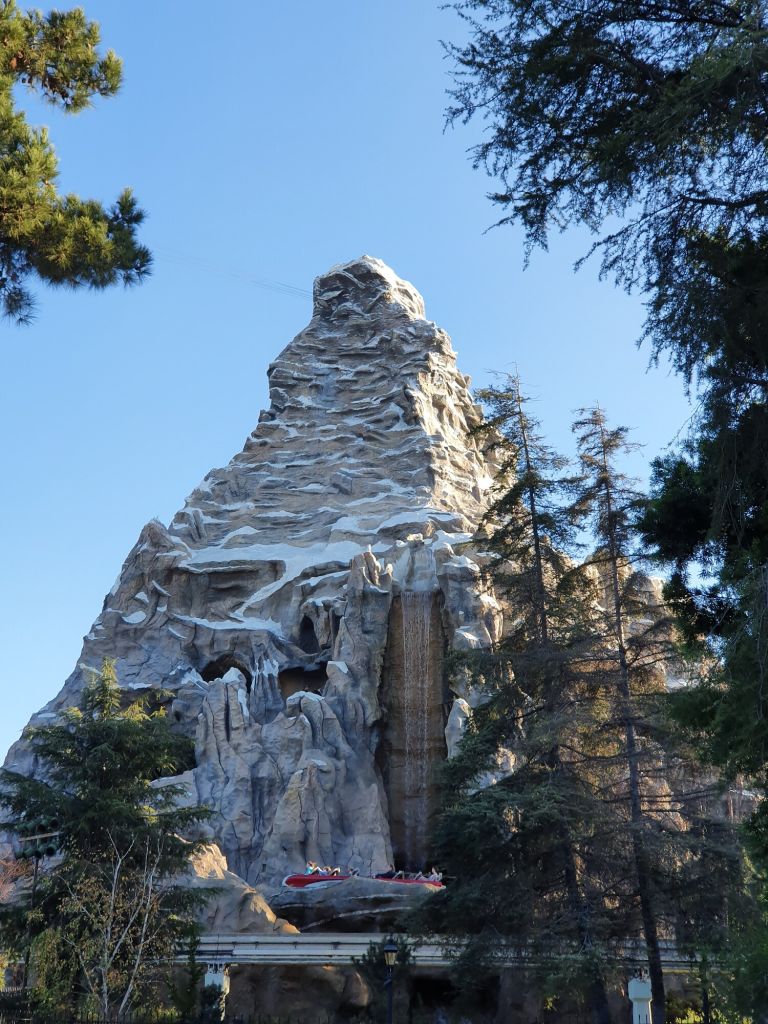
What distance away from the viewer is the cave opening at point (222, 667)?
47500 millimetres

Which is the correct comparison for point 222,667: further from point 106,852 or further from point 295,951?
point 106,852

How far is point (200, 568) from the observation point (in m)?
51.2

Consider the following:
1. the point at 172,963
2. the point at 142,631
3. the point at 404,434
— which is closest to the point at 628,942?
the point at 172,963

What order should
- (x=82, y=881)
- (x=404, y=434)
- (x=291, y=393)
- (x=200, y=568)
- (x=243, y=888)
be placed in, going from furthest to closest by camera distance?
1. (x=291, y=393)
2. (x=404, y=434)
3. (x=200, y=568)
4. (x=243, y=888)
5. (x=82, y=881)

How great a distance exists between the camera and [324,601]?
151 feet

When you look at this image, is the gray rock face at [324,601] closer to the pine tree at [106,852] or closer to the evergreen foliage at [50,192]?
the pine tree at [106,852]

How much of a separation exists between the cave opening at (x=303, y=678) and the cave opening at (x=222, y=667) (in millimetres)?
1661

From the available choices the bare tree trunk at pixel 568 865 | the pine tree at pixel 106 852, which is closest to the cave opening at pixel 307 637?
the bare tree trunk at pixel 568 865

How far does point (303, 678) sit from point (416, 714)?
676 cm

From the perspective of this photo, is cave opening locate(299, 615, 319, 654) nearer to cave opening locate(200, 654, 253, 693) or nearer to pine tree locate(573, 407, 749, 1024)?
cave opening locate(200, 654, 253, 693)

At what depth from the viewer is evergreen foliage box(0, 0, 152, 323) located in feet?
40.8

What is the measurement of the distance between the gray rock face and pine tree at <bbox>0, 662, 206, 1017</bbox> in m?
8.05

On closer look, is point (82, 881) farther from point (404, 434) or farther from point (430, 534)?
point (404, 434)

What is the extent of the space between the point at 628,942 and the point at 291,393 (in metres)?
46.8
